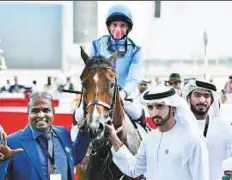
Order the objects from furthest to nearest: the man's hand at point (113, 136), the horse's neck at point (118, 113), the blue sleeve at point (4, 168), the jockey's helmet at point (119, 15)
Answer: the jockey's helmet at point (119, 15)
the horse's neck at point (118, 113)
the man's hand at point (113, 136)
the blue sleeve at point (4, 168)

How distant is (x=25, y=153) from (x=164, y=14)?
75.8 feet

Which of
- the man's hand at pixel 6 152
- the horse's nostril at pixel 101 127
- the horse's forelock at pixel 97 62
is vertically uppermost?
the horse's forelock at pixel 97 62

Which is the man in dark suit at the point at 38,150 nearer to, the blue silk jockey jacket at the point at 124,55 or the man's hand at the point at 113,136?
the man's hand at the point at 113,136

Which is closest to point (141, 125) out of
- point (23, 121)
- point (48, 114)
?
point (48, 114)

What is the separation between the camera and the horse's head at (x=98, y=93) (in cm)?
458

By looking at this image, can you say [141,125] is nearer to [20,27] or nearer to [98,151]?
[98,151]

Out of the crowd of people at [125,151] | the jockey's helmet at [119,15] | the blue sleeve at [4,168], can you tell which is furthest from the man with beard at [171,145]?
the jockey's helmet at [119,15]

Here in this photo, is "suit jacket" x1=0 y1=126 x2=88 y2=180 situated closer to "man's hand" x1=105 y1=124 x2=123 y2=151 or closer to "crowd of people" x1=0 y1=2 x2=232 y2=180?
"crowd of people" x1=0 y1=2 x2=232 y2=180

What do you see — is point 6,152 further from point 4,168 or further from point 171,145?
point 171,145

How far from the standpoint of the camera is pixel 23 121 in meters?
11.2

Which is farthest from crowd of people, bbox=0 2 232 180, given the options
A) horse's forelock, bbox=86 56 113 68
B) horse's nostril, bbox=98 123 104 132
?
horse's forelock, bbox=86 56 113 68

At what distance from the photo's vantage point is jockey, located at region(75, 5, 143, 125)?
5.71 metres

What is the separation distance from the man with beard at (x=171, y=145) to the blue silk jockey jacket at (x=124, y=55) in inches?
47.9

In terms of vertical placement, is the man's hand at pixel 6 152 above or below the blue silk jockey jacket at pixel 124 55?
below
